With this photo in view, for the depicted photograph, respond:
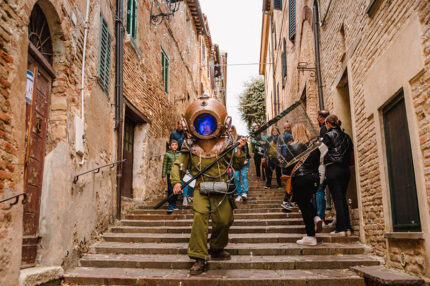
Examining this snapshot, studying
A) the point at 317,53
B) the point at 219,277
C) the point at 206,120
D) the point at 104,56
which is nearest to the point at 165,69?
the point at 104,56

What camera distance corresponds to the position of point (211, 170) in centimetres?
495

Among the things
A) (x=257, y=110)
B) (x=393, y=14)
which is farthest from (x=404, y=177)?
(x=257, y=110)

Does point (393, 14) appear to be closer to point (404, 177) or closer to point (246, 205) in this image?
point (404, 177)

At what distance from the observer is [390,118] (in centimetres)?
488

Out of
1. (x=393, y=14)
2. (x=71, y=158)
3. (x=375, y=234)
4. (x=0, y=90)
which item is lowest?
(x=375, y=234)

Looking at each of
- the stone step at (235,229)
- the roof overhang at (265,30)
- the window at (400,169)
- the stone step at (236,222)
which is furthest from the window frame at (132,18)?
the roof overhang at (265,30)

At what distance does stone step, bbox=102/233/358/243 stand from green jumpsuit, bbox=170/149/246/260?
4.24 feet

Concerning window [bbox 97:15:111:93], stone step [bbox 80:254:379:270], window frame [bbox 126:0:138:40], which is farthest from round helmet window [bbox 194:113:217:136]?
window frame [bbox 126:0:138:40]

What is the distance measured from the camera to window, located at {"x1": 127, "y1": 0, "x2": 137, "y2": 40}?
29.6 ft

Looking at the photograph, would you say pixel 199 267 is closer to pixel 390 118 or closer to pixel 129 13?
pixel 390 118

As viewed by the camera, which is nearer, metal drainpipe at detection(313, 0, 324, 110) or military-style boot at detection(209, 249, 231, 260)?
military-style boot at detection(209, 249, 231, 260)

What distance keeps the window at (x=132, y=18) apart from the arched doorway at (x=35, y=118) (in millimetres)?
3916

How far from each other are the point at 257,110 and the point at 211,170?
90.2 feet

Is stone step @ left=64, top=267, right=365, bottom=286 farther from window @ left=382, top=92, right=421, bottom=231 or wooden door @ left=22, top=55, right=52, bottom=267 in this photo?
window @ left=382, top=92, right=421, bottom=231
